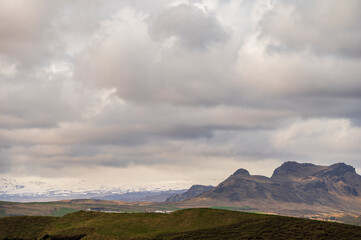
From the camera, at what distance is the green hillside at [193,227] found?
145625 millimetres

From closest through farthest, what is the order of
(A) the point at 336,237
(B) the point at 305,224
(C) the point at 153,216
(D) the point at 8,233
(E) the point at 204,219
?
(A) the point at 336,237 < (B) the point at 305,224 < (E) the point at 204,219 < (C) the point at 153,216 < (D) the point at 8,233

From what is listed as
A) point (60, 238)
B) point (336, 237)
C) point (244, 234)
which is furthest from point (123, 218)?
point (336, 237)

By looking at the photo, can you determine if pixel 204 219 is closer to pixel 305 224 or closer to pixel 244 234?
pixel 244 234

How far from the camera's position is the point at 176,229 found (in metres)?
157

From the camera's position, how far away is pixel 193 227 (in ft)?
519

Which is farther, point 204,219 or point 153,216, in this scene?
point 153,216

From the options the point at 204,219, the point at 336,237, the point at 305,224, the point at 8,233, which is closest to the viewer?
the point at 336,237

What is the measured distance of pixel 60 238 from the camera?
162875mm

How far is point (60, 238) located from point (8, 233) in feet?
153

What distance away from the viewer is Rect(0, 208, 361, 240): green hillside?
145625 mm

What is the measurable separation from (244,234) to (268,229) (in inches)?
367

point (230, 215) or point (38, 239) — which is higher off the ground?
point (230, 215)

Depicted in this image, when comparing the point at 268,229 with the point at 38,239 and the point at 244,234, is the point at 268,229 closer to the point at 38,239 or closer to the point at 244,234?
the point at 244,234

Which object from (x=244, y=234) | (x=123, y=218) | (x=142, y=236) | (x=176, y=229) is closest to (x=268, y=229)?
(x=244, y=234)
